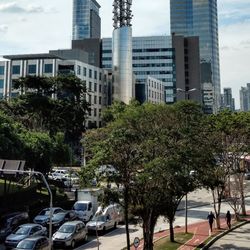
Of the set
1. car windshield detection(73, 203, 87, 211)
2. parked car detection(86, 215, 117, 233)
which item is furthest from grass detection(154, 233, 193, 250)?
car windshield detection(73, 203, 87, 211)

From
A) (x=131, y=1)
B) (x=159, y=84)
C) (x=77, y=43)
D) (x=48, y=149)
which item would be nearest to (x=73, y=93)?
(x=48, y=149)

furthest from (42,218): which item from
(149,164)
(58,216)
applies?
(149,164)

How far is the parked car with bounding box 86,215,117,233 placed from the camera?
37062 millimetres

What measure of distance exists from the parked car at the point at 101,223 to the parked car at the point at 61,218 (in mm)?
2014

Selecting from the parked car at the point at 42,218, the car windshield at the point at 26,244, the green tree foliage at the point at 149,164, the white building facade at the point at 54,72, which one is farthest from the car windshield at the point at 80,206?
the white building facade at the point at 54,72

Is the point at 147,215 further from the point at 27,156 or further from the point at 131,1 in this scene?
the point at 131,1

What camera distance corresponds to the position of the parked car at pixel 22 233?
1198 inches

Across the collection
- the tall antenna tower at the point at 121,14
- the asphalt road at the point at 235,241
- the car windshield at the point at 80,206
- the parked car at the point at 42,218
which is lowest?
the asphalt road at the point at 235,241

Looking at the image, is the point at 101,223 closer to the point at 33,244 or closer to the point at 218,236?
the point at 218,236

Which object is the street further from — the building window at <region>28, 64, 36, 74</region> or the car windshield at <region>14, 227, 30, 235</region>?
the building window at <region>28, 64, 36, 74</region>

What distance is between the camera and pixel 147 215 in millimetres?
28922

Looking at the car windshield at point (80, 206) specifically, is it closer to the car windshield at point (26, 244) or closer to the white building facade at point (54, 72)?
the car windshield at point (26, 244)

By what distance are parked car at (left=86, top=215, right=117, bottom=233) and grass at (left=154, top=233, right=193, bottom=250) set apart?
521cm

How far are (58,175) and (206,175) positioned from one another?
48637 millimetres
